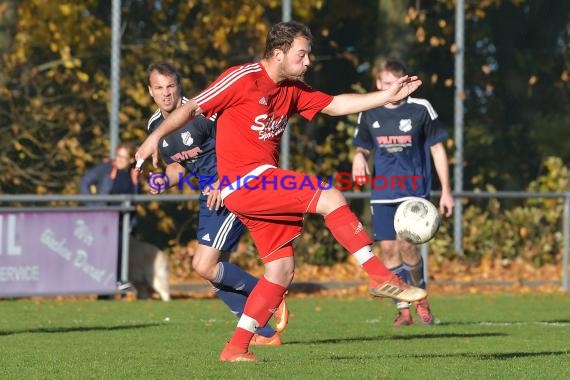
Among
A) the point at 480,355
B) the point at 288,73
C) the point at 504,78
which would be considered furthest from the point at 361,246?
the point at 504,78

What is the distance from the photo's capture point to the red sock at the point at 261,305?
7.88 meters

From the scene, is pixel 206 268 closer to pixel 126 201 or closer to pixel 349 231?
pixel 349 231

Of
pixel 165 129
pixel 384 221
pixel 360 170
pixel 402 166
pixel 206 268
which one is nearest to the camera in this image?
pixel 165 129

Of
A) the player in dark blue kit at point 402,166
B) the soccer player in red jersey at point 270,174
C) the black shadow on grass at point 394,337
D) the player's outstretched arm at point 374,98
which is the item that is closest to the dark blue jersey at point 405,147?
the player in dark blue kit at point 402,166

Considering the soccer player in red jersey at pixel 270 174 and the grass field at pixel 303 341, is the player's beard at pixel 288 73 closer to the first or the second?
the soccer player in red jersey at pixel 270 174

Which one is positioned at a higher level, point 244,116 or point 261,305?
point 244,116

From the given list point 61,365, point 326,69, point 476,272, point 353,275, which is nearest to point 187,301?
point 353,275

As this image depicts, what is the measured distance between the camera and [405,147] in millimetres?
11344

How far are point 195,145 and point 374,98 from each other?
216 cm

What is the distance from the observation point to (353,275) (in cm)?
1667

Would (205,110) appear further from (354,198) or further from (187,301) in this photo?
(354,198)

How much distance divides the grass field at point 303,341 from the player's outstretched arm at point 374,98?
1.50m

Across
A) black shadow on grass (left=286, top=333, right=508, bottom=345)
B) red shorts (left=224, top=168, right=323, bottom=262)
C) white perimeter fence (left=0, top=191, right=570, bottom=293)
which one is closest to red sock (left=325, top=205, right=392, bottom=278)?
red shorts (left=224, top=168, right=323, bottom=262)

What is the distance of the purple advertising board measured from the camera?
14.1m
